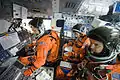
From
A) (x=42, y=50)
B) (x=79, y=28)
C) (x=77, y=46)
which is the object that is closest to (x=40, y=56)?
(x=42, y=50)

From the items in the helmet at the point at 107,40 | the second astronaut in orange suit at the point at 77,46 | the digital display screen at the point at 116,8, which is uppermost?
the digital display screen at the point at 116,8

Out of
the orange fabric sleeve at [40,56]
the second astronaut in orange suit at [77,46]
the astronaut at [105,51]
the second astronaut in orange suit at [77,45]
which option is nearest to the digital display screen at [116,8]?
the astronaut at [105,51]

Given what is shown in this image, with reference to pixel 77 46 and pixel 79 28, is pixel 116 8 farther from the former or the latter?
pixel 77 46

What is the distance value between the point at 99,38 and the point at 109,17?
0.87 meters

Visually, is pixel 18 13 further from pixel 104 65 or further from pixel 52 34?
pixel 52 34

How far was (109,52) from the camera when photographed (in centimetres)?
149

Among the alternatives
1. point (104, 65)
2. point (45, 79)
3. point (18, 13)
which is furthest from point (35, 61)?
point (18, 13)

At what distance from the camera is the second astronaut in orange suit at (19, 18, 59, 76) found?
1944 mm

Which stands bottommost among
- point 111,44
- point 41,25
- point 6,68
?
point 6,68

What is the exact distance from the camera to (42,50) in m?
2.03

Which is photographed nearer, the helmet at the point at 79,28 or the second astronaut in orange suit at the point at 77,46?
the second astronaut in orange suit at the point at 77,46

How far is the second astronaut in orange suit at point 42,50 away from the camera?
76.5 inches

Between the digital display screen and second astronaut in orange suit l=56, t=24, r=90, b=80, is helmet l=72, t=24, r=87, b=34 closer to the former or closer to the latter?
second astronaut in orange suit l=56, t=24, r=90, b=80

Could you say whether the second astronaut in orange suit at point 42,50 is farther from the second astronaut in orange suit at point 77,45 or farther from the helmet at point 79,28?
the helmet at point 79,28
